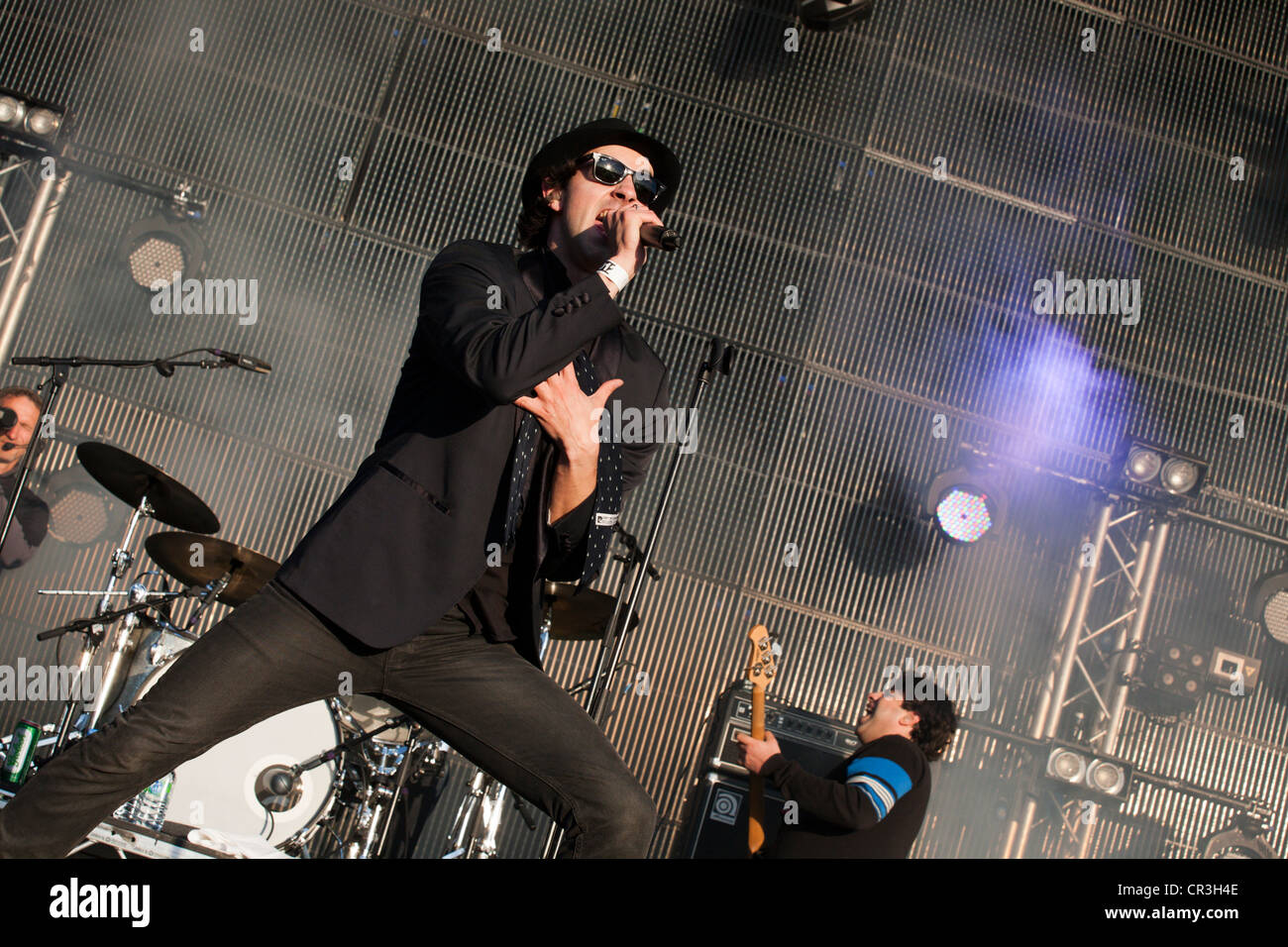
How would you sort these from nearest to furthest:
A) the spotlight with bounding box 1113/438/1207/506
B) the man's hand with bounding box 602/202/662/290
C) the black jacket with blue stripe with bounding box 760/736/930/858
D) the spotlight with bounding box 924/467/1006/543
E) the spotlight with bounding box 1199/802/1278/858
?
the man's hand with bounding box 602/202/662/290 < the black jacket with blue stripe with bounding box 760/736/930/858 < the spotlight with bounding box 1199/802/1278/858 < the spotlight with bounding box 1113/438/1207/506 < the spotlight with bounding box 924/467/1006/543

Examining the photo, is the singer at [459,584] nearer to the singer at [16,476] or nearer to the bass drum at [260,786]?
the bass drum at [260,786]

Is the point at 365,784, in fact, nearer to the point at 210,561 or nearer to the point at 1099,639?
the point at 210,561

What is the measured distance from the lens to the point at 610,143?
2428 mm

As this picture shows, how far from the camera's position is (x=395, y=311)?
25.6ft

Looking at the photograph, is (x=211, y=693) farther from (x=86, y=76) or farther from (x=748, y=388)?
(x=86, y=76)

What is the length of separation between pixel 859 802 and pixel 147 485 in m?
3.42

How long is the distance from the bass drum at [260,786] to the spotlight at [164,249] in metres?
3.93

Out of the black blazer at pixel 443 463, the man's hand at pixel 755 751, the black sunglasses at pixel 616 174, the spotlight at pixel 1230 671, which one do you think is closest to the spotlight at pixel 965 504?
the spotlight at pixel 1230 671

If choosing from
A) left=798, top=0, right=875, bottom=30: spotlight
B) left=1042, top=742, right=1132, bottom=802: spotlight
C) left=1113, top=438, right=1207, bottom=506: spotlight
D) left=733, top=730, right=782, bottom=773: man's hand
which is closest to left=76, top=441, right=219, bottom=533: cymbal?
left=733, top=730, right=782, bottom=773: man's hand

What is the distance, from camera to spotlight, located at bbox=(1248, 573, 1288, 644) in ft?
25.0

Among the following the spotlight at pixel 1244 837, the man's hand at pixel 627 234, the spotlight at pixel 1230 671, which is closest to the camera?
the man's hand at pixel 627 234

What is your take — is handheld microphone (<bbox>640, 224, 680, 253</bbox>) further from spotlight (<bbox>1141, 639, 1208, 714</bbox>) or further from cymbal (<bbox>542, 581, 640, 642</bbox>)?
spotlight (<bbox>1141, 639, 1208, 714</bbox>)

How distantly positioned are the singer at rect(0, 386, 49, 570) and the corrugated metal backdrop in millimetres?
436

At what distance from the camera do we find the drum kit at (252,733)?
489 centimetres
